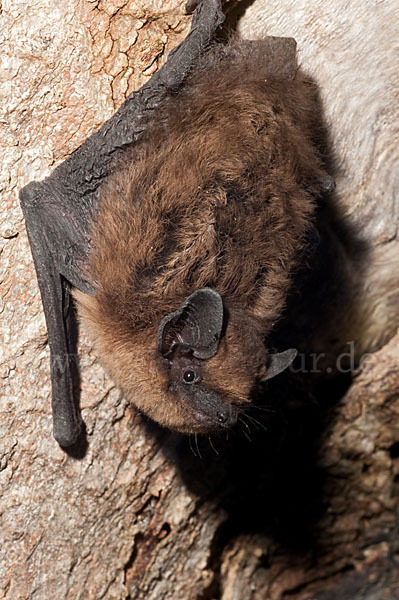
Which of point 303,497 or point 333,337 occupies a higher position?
point 333,337

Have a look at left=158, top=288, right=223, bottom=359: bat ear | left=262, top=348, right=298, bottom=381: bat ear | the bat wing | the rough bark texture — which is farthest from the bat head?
the rough bark texture

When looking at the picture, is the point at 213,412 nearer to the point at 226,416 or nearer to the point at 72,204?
the point at 226,416

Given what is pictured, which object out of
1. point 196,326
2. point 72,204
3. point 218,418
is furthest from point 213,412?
point 72,204

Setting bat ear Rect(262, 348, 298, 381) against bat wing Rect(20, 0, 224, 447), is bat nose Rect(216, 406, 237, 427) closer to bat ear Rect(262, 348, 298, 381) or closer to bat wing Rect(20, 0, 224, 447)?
bat ear Rect(262, 348, 298, 381)

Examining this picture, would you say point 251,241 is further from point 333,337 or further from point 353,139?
point 333,337

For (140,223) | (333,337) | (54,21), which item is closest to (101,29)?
(54,21)
